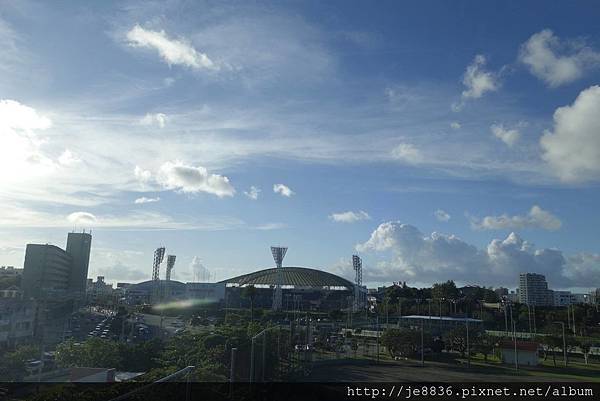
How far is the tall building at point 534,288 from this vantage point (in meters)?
155

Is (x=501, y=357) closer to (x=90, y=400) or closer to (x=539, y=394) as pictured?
(x=539, y=394)

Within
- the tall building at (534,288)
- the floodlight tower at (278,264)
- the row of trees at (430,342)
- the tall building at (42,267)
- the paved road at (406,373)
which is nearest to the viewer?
the paved road at (406,373)

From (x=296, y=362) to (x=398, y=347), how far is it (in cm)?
1679

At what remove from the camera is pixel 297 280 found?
107 metres

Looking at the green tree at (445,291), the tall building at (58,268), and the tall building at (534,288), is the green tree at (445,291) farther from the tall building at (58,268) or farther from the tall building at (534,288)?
the tall building at (534,288)

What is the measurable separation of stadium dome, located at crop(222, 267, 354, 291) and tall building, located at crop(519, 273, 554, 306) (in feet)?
251

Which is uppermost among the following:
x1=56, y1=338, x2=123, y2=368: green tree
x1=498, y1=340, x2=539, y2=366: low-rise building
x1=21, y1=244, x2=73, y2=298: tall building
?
x1=21, y1=244, x2=73, y2=298: tall building

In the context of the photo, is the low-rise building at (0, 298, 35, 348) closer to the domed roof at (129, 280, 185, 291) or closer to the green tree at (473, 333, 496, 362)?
the green tree at (473, 333, 496, 362)

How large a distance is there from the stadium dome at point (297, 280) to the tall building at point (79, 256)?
97.8ft

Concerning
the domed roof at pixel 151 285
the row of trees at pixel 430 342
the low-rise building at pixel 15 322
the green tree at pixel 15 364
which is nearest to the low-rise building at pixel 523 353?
the row of trees at pixel 430 342

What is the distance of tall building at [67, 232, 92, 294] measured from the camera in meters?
94.8

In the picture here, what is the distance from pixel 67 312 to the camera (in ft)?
173

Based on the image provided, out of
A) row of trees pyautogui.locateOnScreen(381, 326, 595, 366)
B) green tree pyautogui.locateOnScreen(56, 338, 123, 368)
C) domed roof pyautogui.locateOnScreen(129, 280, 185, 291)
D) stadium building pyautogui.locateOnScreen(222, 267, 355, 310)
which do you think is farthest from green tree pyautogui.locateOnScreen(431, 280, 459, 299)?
green tree pyautogui.locateOnScreen(56, 338, 123, 368)

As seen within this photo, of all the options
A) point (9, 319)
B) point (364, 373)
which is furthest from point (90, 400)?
point (9, 319)
